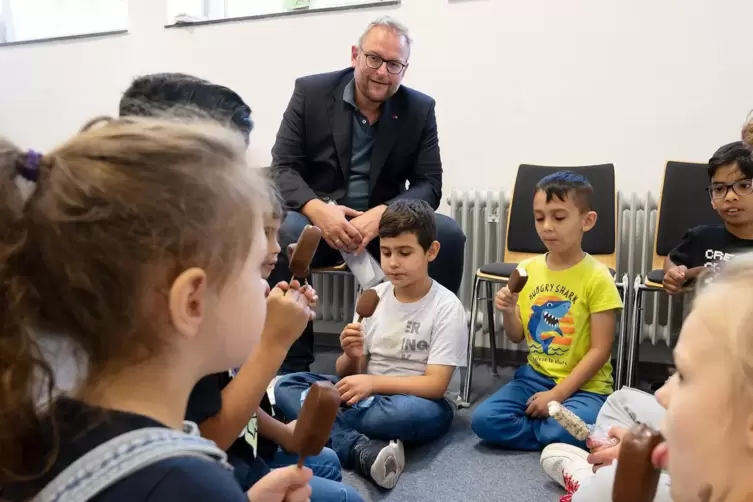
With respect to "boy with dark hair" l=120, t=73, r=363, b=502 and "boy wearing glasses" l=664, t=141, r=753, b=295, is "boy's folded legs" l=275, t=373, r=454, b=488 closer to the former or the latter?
"boy with dark hair" l=120, t=73, r=363, b=502

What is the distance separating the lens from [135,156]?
0.60 metres

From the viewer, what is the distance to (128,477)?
54 cm

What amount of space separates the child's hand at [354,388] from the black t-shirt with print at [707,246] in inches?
44.3

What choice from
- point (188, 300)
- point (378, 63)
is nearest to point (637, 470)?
point (188, 300)

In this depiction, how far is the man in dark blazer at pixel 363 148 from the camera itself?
2389 mm

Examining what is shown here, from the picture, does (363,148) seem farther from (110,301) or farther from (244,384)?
(110,301)

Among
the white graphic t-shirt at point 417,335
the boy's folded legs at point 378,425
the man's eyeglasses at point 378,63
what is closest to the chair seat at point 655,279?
the white graphic t-shirt at point 417,335

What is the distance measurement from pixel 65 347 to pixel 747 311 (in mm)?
680

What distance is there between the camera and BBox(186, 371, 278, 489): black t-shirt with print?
0.93 meters

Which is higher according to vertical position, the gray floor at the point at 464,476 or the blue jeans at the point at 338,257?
the blue jeans at the point at 338,257

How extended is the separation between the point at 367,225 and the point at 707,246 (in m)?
1.13

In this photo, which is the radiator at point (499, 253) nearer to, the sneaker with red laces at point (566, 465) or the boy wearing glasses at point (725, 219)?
the boy wearing glasses at point (725, 219)

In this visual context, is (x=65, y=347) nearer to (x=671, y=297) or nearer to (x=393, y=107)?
(x=393, y=107)

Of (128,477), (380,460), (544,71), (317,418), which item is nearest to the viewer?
(128,477)
